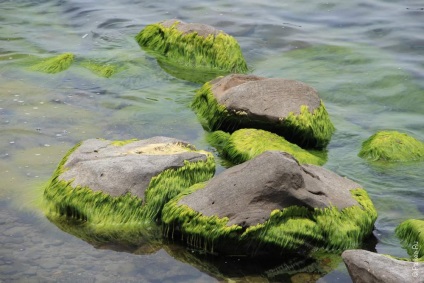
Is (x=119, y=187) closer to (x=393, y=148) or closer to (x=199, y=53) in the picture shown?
(x=393, y=148)

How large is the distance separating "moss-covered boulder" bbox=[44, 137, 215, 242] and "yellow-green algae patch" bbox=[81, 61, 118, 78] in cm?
378

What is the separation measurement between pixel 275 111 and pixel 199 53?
10.3 feet

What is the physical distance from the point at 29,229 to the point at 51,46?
19.7 feet

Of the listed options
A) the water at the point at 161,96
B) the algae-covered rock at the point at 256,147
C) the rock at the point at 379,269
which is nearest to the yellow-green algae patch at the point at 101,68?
the water at the point at 161,96

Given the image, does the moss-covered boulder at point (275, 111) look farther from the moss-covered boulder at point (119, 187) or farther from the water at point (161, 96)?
the moss-covered boulder at point (119, 187)

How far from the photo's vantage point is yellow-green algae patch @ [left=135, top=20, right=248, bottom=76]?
11.3 m

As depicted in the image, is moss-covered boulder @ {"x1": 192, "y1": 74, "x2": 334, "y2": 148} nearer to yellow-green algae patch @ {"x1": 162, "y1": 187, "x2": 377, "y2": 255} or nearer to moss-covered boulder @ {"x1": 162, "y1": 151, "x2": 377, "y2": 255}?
moss-covered boulder @ {"x1": 162, "y1": 151, "x2": 377, "y2": 255}

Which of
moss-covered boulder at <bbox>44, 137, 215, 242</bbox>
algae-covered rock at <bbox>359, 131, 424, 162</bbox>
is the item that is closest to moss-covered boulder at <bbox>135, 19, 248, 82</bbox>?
algae-covered rock at <bbox>359, 131, 424, 162</bbox>

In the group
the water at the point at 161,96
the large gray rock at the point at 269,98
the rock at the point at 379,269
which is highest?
the large gray rock at the point at 269,98

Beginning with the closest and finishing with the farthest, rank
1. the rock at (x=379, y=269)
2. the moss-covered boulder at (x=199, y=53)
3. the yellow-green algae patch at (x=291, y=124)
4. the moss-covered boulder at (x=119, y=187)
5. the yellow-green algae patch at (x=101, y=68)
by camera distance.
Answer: the rock at (x=379, y=269)
the moss-covered boulder at (x=119, y=187)
the yellow-green algae patch at (x=291, y=124)
the yellow-green algae patch at (x=101, y=68)
the moss-covered boulder at (x=199, y=53)

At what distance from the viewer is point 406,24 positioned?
13172 mm

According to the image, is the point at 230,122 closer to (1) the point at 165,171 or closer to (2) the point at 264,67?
(1) the point at 165,171

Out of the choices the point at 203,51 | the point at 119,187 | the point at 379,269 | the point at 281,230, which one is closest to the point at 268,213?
the point at 281,230

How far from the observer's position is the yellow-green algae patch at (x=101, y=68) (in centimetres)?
1098
